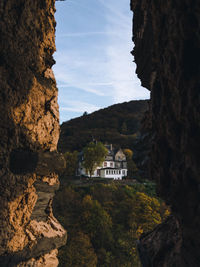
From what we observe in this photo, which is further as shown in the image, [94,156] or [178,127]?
[94,156]

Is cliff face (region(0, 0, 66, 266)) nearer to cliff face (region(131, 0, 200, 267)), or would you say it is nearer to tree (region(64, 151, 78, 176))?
cliff face (region(131, 0, 200, 267))

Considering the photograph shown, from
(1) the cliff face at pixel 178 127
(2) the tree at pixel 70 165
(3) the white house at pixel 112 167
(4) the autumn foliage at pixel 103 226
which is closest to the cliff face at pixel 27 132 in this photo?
(1) the cliff face at pixel 178 127

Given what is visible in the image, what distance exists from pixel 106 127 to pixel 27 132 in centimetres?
8943

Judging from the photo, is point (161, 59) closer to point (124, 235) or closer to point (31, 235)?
point (31, 235)

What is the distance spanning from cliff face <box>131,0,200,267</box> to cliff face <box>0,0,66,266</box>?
3233 millimetres

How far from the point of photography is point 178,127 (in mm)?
3320

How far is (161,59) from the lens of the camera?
12.1 feet

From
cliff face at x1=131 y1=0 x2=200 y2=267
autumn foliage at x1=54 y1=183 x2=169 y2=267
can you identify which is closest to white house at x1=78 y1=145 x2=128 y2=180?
autumn foliage at x1=54 y1=183 x2=169 y2=267

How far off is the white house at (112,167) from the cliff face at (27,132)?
44.5 meters

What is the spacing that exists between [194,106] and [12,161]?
13.9ft

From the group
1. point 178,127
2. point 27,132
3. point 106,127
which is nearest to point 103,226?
point 27,132

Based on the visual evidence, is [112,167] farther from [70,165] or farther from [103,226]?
[103,226]

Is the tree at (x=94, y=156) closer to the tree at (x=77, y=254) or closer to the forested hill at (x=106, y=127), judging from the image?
the forested hill at (x=106, y=127)

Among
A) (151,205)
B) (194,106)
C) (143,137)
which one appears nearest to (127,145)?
(151,205)
